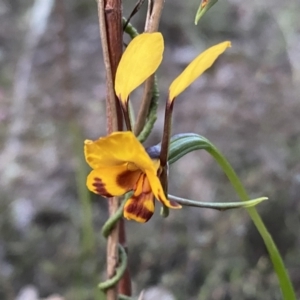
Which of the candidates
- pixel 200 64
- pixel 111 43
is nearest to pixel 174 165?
pixel 111 43

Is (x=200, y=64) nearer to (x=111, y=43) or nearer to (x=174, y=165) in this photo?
(x=111, y=43)

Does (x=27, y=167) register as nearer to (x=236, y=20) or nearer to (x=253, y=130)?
(x=253, y=130)

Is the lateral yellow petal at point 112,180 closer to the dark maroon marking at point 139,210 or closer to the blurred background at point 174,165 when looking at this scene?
the dark maroon marking at point 139,210

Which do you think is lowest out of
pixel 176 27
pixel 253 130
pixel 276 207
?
pixel 276 207

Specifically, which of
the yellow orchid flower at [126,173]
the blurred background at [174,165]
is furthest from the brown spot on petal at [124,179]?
the blurred background at [174,165]

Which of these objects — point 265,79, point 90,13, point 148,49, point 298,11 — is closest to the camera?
point 148,49

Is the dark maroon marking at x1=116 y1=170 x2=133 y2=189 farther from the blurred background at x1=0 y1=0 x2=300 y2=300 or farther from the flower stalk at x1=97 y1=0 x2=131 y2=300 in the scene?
the blurred background at x1=0 y1=0 x2=300 y2=300

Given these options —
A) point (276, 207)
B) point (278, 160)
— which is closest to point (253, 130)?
point (278, 160)
